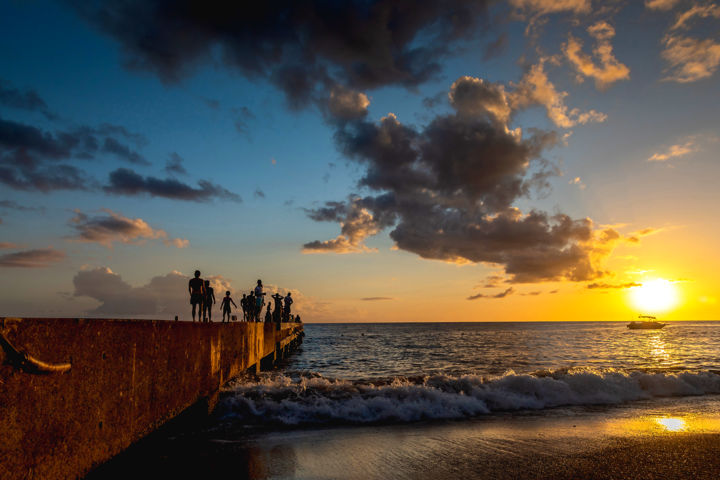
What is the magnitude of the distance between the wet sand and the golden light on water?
0.02 metres

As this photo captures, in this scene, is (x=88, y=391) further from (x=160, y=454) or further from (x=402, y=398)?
(x=402, y=398)

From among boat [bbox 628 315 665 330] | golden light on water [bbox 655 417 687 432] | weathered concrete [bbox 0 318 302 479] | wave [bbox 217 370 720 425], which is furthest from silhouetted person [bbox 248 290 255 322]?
boat [bbox 628 315 665 330]

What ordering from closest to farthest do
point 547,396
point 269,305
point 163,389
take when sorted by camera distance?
1. point 163,389
2. point 547,396
3. point 269,305

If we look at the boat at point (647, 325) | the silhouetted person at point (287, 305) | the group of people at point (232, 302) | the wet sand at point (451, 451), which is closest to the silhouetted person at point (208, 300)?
the group of people at point (232, 302)

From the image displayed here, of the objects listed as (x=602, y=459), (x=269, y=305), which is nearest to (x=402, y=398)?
(x=602, y=459)

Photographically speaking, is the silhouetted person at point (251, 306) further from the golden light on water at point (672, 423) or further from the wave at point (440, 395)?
the golden light on water at point (672, 423)

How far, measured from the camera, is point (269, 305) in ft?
78.9

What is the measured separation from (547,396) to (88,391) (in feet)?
33.6

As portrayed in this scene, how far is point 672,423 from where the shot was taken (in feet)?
25.7

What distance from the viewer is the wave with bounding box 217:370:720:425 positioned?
8836 millimetres

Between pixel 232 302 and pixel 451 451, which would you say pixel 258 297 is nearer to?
pixel 232 302

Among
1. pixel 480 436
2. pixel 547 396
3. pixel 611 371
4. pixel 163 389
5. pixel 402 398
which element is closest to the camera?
pixel 163 389

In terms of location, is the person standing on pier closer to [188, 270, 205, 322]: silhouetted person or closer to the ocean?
[188, 270, 205, 322]: silhouetted person

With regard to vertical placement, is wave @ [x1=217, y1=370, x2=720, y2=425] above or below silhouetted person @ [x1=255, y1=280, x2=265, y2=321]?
below
